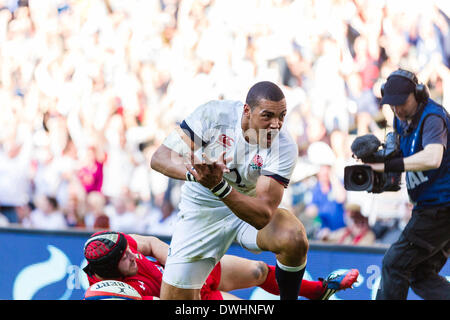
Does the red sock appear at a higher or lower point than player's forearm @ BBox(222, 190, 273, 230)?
lower

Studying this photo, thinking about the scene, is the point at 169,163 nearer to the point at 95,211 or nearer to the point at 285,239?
the point at 285,239


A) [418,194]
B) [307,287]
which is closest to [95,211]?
[307,287]

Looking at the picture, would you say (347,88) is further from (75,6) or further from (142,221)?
(75,6)

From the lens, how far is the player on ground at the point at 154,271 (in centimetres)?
436

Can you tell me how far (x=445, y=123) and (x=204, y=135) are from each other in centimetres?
175

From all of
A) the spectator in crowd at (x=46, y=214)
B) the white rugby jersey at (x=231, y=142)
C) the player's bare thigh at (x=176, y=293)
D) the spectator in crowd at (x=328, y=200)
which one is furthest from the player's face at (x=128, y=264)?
the spectator in crowd at (x=46, y=214)

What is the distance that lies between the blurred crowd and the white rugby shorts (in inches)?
84.0

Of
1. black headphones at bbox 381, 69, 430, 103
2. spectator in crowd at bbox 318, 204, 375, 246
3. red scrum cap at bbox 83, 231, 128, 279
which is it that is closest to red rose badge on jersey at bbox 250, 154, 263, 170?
red scrum cap at bbox 83, 231, 128, 279

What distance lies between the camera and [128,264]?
14.5 ft

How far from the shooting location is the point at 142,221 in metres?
6.93

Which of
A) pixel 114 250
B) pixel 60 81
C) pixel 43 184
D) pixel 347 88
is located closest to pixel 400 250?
pixel 114 250

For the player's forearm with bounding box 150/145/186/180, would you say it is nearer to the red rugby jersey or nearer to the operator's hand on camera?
the red rugby jersey

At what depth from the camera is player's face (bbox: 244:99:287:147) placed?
3.82m

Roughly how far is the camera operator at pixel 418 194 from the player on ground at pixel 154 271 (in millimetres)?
333
